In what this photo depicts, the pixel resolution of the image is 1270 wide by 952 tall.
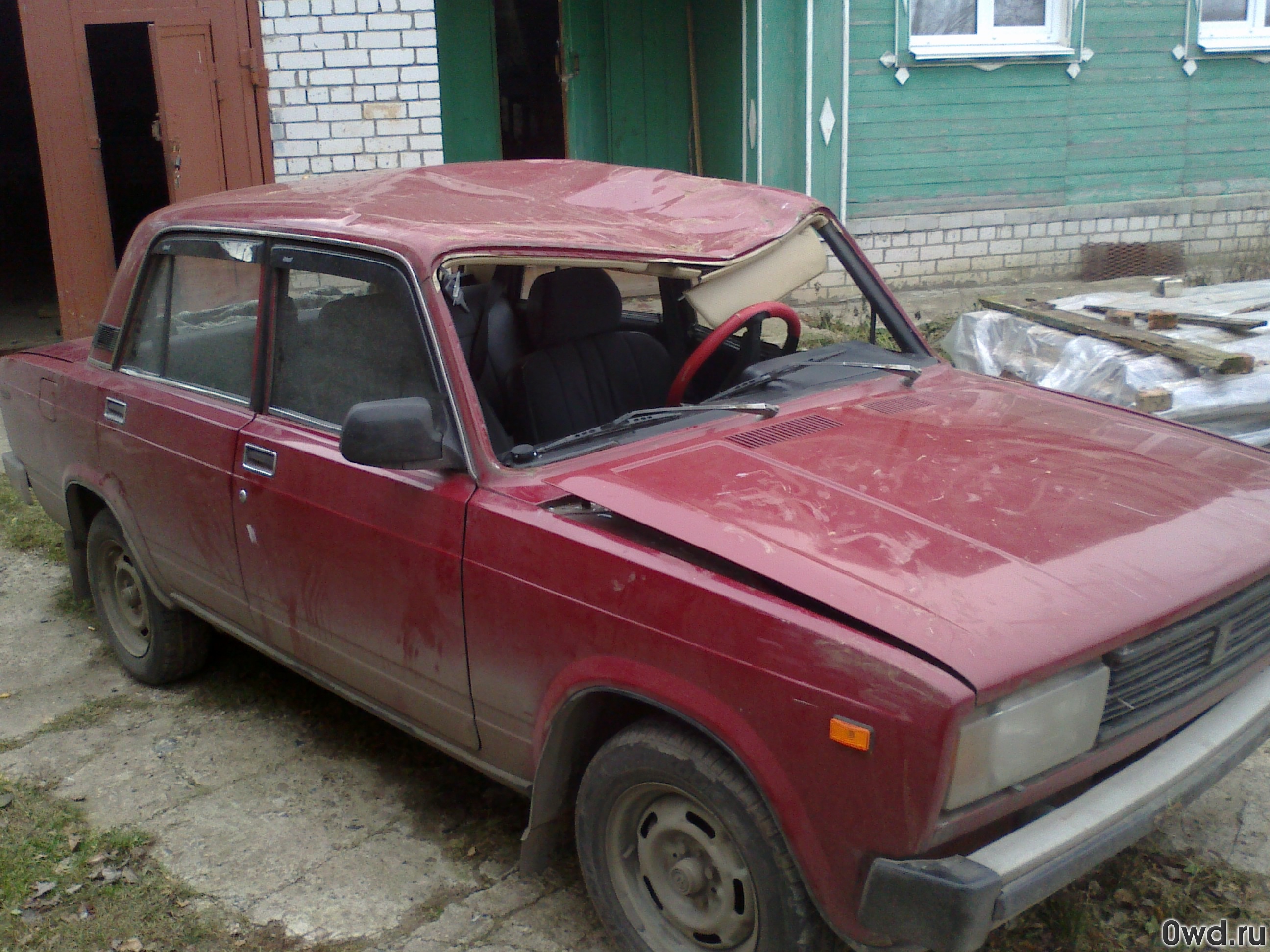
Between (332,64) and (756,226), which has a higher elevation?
(332,64)

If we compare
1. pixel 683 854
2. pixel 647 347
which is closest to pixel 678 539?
pixel 683 854

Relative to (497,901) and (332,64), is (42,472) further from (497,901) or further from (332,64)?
(332,64)

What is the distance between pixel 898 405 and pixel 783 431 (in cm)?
47

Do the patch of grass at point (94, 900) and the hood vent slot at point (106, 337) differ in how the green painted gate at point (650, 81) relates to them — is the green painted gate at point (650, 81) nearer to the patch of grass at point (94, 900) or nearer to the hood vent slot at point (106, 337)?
the hood vent slot at point (106, 337)

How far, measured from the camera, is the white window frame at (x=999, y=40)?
32.9ft

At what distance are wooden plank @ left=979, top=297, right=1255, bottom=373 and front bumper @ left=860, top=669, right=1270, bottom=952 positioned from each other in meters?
3.08

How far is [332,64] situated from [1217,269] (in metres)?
8.20

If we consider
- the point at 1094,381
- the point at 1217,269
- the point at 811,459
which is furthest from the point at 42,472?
the point at 1217,269

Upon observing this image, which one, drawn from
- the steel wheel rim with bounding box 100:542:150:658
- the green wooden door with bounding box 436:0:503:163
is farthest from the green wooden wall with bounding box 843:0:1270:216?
the steel wheel rim with bounding box 100:542:150:658

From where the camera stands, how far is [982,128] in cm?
1029

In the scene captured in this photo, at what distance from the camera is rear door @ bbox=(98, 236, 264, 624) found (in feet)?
11.7

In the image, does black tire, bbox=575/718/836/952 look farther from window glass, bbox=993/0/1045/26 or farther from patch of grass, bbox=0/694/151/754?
window glass, bbox=993/0/1045/26

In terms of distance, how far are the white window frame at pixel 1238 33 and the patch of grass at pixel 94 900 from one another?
36.1 ft

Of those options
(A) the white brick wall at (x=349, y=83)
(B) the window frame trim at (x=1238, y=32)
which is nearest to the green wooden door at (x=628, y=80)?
(A) the white brick wall at (x=349, y=83)
